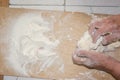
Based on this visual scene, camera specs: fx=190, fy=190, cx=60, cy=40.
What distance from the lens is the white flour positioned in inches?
55.0

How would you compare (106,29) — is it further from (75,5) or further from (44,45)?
(44,45)

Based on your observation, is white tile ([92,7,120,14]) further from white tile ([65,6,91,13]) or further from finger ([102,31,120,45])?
finger ([102,31,120,45])

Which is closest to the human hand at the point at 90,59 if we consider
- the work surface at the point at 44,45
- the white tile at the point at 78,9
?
the work surface at the point at 44,45

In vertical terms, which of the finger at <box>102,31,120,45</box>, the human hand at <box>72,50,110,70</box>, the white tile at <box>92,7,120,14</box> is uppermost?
the white tile at <box>92,7,120,14</box>

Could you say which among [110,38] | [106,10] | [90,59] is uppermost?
[106,10]

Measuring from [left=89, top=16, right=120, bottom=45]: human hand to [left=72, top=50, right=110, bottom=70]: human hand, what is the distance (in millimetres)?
101

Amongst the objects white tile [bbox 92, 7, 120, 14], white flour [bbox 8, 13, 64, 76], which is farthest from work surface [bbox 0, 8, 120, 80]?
white tile [bbox 92, 7, 120, 14]

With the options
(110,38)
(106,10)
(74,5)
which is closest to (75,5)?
(74,5)

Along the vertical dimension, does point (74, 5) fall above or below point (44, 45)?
above

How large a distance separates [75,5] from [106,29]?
314 millimetres

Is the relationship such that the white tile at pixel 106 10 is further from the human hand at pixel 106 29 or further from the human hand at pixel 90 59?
the human hand at pixel 90 59

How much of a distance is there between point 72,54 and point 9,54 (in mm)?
465

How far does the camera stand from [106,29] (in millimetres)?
1389

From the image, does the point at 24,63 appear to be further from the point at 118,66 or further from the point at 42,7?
the point at 118,66
